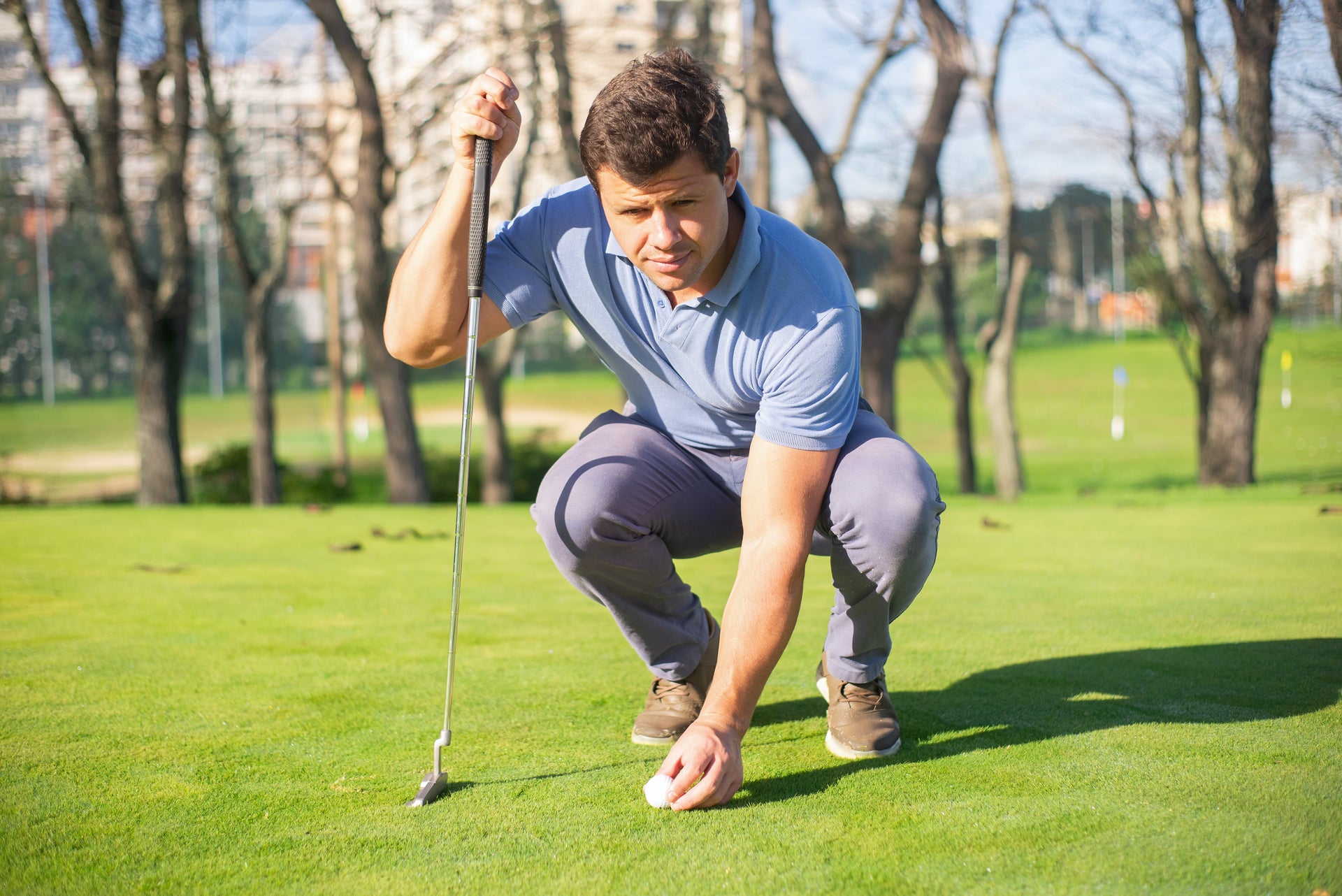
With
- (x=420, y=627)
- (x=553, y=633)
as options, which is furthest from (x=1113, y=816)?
(x=420, y=627)

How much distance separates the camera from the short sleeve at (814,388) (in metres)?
2.23

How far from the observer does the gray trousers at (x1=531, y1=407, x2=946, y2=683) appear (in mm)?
2336

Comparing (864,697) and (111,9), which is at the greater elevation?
(111,9)

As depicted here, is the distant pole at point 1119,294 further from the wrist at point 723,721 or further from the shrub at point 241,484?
the wrist at point 723,721

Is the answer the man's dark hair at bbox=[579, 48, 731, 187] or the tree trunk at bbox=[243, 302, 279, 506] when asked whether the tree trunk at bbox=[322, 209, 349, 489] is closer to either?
the tree trunk at bbox=[243, 302, 279, 506]

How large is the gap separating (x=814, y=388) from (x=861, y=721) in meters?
0.69

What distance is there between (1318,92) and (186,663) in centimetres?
550

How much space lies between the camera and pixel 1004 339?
15.3 meters

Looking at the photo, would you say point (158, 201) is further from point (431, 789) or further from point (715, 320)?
point (431, 789)

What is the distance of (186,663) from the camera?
9.93 ft

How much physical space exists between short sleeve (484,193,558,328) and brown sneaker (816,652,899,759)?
1.04 meters

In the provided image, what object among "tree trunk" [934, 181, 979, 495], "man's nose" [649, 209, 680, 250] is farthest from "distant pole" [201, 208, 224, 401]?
"man's nose" [649, 209, 680, 250]

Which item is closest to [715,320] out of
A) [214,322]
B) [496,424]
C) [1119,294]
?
[496,424]

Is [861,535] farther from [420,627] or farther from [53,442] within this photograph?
[53,442]
